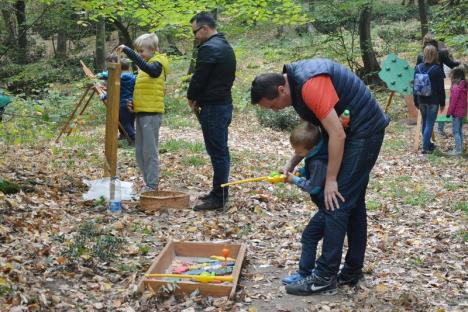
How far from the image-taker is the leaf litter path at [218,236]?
397 centimetres

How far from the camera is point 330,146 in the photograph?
12.0 feet

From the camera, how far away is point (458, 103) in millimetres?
10406

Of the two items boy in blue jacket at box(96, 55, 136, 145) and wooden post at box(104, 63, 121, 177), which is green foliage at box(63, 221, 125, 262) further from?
boy in blue jacket at box(96, 55, 136, 145)

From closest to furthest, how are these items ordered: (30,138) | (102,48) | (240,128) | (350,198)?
(350,198) → (30,138) → (240,128) → (102,48)

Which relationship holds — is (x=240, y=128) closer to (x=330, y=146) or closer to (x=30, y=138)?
(x=30, y=138)

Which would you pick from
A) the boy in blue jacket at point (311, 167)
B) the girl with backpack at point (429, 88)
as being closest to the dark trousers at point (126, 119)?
the girl with backpack at point (429, 88)

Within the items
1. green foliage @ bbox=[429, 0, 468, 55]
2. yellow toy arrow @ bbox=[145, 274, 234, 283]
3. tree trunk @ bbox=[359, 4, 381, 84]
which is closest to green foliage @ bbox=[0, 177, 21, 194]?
yellow toy arrow @ bbox=[145, 274, 234, 283]

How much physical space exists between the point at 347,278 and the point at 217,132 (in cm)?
243

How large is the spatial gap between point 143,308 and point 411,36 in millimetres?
19888

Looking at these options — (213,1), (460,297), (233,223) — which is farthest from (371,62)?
(460,297)

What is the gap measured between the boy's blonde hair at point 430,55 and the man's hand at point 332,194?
7.39m

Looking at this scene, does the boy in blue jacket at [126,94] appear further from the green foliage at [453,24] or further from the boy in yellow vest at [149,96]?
the green foliage at [453,24]

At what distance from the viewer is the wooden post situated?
5793 millimetres

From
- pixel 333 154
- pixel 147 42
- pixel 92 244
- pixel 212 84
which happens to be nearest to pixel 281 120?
pixel 147 42
